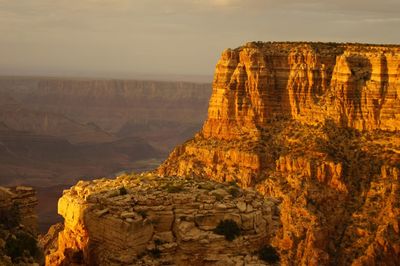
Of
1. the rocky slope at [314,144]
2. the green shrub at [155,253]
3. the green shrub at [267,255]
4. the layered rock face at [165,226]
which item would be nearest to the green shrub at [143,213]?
the layered rock face at [165,226]

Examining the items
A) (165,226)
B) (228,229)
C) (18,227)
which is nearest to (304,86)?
(228,229)

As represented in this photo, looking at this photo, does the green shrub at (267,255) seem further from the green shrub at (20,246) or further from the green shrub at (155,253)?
the green shrub at (20,246)

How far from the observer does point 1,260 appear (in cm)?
2391

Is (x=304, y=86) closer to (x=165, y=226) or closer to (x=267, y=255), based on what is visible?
(x=267, y=255)

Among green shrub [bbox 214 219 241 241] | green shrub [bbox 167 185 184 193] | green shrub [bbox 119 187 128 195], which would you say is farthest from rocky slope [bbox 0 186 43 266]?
green shrub [bbox 214 219 241 241]

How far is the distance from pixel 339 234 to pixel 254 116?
742 inches

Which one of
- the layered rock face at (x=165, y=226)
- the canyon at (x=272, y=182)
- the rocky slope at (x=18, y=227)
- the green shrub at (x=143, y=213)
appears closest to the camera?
the rocky slope at (x=18, y=227)

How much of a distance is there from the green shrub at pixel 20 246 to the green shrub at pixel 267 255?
32.1 ft

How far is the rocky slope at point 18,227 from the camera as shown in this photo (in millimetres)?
25094

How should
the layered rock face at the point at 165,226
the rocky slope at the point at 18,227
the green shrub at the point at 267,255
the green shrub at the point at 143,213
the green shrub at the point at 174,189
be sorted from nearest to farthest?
1. the rocky slope at the point at 18,227
2. the layered rock face at the point at 165,226
3. the green shrub at the point at 143,213
4. the green shrub at the point at 267,255
5. the green shrub at the point at 174,189

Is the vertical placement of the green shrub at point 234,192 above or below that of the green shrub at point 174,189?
below

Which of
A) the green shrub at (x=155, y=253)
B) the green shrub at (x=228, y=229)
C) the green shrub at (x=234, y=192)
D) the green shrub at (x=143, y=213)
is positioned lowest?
the green shrub at (x=155, y=253)

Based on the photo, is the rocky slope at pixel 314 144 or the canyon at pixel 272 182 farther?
the rocky slope at pixel 314 144

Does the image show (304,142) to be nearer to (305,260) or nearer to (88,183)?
(305,260)
